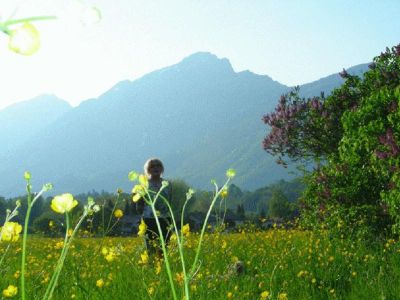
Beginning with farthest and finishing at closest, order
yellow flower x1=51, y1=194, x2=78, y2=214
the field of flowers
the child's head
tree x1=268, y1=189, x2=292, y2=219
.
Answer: tree x1=268, y1=189, x2=292, y2=219 < the child's head < the field of flowers < yellow flower x1=51, y1=194, x2=78, y2=214

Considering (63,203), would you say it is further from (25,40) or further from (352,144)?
(352,144)

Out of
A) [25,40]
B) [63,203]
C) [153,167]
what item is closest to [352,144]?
[153,167]

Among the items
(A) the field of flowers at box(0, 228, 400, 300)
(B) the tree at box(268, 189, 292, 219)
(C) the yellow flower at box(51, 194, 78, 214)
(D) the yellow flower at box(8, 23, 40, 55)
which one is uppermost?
(D) the yellow flower at box(8, 23, 40, 55)

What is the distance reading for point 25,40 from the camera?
14.4 inches

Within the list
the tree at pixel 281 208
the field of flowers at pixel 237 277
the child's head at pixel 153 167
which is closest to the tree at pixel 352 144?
the field of flowers at pixel 237 277

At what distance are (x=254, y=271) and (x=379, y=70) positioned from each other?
497 cm

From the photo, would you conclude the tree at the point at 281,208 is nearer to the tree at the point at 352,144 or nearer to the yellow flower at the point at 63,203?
the tree at the point at 352,144

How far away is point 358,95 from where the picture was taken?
923cm

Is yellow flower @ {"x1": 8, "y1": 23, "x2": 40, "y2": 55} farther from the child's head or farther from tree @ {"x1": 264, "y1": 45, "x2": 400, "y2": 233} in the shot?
the child's head

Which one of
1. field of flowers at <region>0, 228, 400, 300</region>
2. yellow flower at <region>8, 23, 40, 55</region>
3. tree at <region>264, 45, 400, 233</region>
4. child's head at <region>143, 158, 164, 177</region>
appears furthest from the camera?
child's head at <region>143, 158, 164, 177</region>

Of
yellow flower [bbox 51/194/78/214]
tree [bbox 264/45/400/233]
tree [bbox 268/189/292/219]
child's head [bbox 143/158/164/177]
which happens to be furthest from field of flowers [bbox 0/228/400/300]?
tree [bbox 268/189/292/219]

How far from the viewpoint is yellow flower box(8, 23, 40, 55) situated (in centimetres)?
37

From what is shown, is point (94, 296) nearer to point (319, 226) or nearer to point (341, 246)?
point (341, 246)

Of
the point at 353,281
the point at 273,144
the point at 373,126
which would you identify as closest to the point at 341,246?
the point at 373,126
